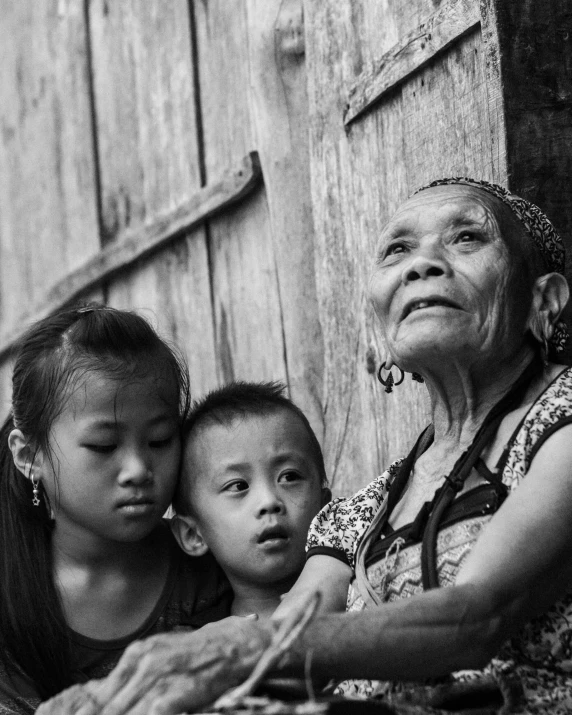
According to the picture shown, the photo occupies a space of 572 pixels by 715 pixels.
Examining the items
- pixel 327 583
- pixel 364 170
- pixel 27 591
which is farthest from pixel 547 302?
pixel 27 591

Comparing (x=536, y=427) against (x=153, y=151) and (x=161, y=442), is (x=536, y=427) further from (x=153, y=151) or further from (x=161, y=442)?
(x=153, y=151)

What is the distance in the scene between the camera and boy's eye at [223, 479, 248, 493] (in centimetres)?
343

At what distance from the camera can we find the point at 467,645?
222 centimetres

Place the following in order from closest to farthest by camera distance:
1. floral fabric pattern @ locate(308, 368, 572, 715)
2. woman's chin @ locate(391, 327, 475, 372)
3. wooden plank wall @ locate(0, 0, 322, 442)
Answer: floral fabric pattern @ locate(308, 368, 572, 715) < woman's chin @ locate(391, 327, 475, 372) < wooden plank wall @ locate(0, 0, 322, 442)

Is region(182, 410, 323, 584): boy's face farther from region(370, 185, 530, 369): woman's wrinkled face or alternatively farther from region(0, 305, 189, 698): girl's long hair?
region(370, 185, 530, 369): woman's wrinkled face

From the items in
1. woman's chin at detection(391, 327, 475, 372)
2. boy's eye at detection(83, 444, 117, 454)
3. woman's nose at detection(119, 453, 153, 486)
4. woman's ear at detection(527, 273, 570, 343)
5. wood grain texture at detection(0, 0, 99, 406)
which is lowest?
woman's nose at detection(119, 453, 153, 486)

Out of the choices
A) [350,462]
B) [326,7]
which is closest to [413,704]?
[350,462]

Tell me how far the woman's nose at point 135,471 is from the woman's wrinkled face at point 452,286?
0.84 m

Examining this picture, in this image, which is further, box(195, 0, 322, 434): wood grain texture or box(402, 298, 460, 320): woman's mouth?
box(195, 0, 322, 434): wood grain texture

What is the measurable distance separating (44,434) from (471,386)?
1267 millimetres

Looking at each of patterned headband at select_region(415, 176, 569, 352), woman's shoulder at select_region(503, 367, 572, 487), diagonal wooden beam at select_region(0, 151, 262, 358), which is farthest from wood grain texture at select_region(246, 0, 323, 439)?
woman's shoulder at select_region(503, 367, 572, 487)

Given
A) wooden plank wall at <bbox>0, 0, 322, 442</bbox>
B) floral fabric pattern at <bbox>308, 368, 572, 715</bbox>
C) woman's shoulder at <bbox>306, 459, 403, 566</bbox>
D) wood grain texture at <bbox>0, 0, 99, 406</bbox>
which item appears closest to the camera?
floral fabric pattern at <bbox>308, 368, 572, 715</bbox>

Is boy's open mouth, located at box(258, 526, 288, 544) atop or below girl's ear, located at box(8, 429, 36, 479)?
below

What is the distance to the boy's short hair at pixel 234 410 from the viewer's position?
11.6 feet
